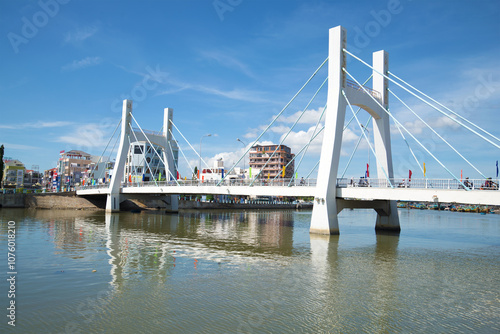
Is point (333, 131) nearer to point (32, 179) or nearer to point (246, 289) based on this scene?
point (246, 289)

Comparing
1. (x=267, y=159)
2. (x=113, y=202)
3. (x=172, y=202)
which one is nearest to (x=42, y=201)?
(x=113, y=202)

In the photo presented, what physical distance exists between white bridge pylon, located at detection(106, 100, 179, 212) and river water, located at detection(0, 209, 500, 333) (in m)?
28.3

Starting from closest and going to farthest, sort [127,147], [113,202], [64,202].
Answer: [113,202]
[127,147]
[64,202]

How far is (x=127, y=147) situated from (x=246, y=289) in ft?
Answer: 139

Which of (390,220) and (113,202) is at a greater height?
(113,202)

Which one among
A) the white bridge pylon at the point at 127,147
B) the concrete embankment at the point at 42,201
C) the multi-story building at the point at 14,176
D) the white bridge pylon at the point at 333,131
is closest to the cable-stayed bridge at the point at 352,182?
the white bridge pylon at the point at 333,131

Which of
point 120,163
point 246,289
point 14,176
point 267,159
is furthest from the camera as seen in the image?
point 267,159

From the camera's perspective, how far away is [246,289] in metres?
12.2

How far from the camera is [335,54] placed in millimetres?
28281

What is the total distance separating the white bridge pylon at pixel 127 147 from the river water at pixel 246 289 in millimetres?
28318

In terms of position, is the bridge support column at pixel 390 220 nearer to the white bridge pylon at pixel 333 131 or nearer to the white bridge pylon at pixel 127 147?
the white bridge pylon at pixel 333 131

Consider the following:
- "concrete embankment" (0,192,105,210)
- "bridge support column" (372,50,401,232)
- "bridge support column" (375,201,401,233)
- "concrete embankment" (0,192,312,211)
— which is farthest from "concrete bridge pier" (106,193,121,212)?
"bridge support column" (372,50,401,232)

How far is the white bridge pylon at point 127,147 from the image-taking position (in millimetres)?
49344

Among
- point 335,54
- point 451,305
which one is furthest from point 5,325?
point 335,54
